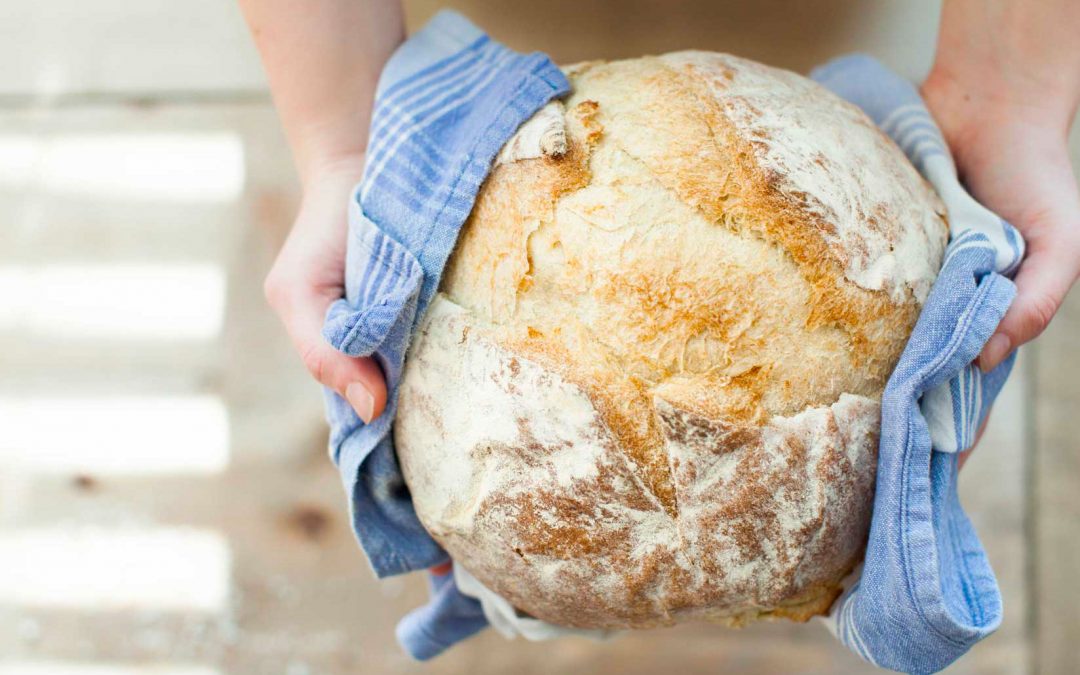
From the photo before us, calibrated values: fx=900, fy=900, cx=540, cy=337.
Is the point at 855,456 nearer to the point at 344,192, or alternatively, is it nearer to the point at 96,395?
the point at 344,192

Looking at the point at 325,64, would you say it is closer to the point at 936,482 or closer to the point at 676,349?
the point at 676,349

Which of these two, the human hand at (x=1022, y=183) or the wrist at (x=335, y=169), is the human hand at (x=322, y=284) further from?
the human hand at (x=1022, y=183)

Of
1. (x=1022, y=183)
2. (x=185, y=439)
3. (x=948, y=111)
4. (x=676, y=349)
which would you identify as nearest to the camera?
(x=676, y=349)

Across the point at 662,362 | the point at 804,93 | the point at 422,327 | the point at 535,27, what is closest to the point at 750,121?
the point at 804,93

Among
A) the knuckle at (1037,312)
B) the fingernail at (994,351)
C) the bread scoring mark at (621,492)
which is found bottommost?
the bread scoring mark at (621,492)

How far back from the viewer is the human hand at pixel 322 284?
0.88 m

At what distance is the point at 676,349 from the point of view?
0.77 meters

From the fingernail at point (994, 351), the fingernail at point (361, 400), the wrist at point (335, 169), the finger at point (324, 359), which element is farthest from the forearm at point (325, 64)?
the fingernail at point (994, 351)

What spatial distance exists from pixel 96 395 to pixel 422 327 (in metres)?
1.04

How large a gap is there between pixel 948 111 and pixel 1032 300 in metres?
0.31

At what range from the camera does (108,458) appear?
63.9 inches

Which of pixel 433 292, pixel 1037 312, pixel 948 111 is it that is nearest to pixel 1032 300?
pixel 1037 312

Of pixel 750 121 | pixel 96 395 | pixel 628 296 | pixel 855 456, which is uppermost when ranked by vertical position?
pixel 750 121

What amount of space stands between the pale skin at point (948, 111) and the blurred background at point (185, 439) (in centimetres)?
61
